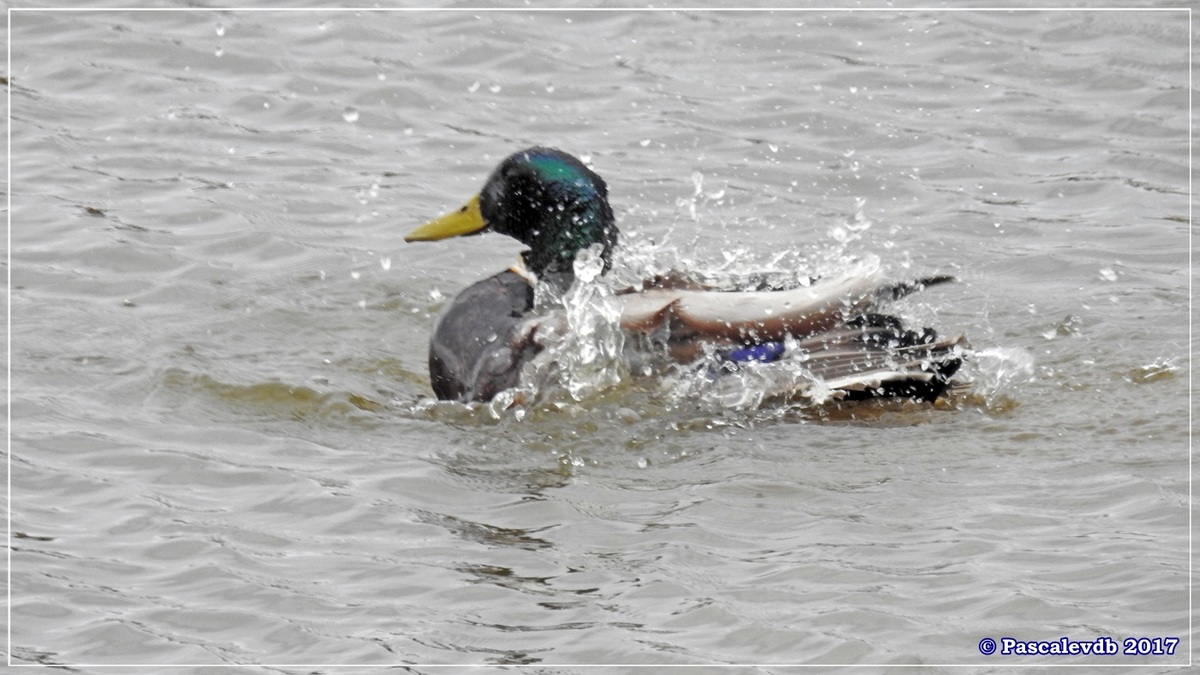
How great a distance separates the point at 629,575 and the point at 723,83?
4840mm

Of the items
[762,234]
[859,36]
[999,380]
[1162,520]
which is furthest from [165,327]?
[859,36]

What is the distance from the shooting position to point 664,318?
6.38m

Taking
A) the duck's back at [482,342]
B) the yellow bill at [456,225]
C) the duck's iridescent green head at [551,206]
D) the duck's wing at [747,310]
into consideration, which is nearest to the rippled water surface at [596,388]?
the duck's back at [482,342]

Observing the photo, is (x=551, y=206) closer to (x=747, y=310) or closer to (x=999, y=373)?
(x=747, y=310)

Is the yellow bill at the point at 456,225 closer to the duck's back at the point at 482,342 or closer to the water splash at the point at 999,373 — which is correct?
the duck's back at the point at 482,342

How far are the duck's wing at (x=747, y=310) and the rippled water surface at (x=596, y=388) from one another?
0.26m

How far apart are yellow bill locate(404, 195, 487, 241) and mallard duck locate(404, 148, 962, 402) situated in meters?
0.07

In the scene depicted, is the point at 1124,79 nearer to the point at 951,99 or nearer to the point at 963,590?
the point at 951,99

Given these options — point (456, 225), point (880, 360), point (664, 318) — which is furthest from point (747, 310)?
point (456, 225)

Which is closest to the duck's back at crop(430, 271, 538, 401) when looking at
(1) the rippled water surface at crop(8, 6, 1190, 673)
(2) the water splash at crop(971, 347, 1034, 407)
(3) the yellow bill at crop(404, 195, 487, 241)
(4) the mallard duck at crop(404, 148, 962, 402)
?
(4) the mallard duck at crop(404, 148, 962, 402)

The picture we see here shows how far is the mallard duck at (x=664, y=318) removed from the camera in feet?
20.7

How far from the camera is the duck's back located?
6504 millimetres

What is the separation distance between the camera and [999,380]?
22.0 ft

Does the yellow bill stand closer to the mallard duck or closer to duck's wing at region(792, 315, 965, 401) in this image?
the mallard duck
